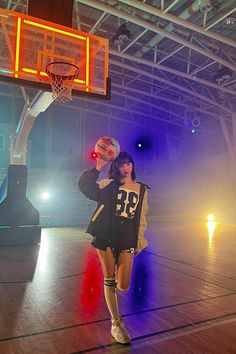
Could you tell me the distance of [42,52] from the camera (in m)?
5.90

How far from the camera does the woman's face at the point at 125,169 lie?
2.98m

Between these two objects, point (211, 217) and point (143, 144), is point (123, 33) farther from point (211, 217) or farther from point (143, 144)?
point (143, 144)

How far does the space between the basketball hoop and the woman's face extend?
3.23 metres

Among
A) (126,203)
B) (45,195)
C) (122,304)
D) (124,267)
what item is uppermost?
(126,203)

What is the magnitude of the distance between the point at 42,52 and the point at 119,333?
210 inches

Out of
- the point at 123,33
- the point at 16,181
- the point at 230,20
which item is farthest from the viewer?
the point at 123,33

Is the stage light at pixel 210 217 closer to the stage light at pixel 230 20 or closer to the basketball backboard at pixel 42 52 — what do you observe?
the stage light at pixel 230 20

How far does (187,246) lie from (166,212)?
27.5ft

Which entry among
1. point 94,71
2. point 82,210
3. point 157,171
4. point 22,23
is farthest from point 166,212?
point 22,23

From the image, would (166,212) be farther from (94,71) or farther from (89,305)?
(89,305)

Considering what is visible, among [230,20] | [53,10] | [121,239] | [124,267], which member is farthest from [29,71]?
[230,20]

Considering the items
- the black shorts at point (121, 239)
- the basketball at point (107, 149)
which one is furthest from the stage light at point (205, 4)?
the black shorts at point (121, 239)

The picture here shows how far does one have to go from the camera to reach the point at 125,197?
2.93 meters

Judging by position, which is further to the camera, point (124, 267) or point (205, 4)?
point (205, 4)
